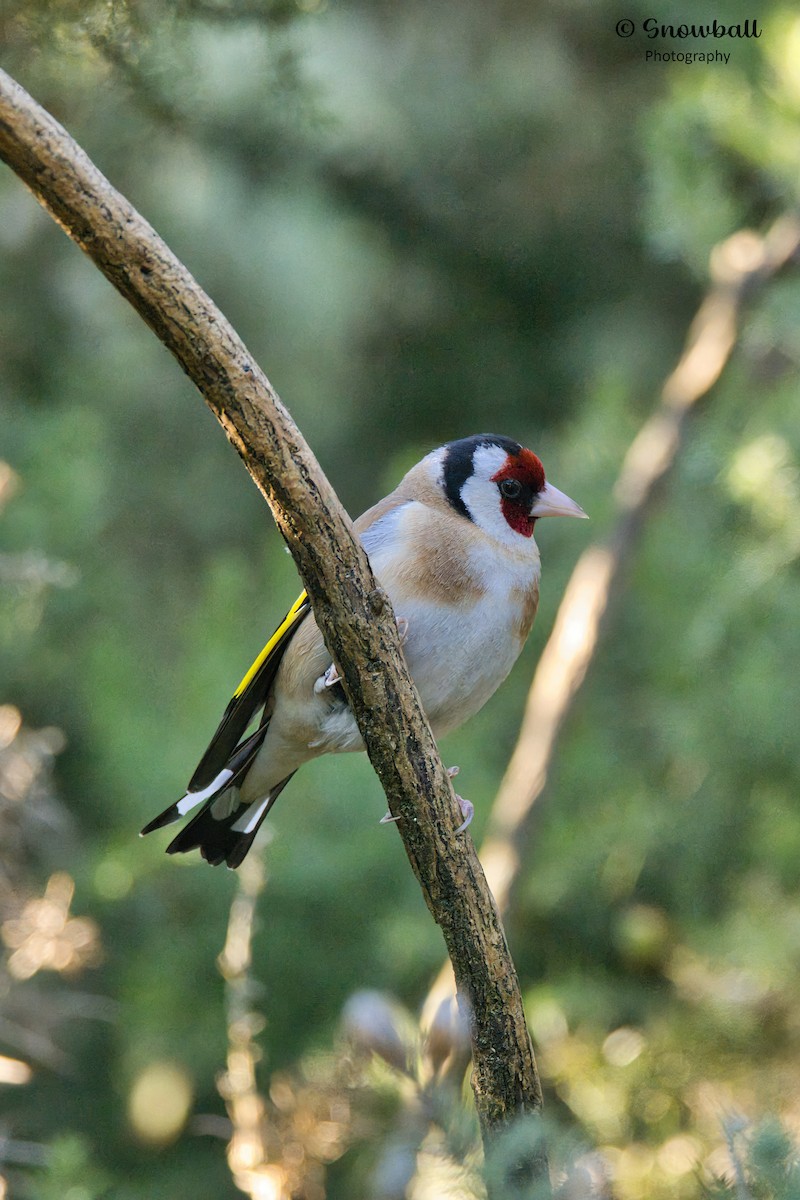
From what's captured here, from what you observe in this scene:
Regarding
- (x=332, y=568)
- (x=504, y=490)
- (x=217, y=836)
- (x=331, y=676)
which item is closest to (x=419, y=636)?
(x=331, y=676)

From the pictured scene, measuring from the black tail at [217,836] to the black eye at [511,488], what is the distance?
0.69 meters

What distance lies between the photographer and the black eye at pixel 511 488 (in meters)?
2.18

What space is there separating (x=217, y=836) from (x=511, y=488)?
0.76 meters

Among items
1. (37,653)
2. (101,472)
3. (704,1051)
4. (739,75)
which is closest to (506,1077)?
(704,1051)

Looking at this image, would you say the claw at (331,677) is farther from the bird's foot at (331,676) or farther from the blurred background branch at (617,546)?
the blurred background branch at (617,546)

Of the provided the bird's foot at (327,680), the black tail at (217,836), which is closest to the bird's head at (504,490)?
the bird's foot at (327,680)

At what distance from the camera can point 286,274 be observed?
4641 mm

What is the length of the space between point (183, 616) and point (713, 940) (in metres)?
2.17

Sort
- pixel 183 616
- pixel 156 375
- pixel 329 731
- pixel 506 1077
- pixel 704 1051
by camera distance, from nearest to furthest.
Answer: pixel 506 1077 → pixel 329 731 → pixel 704 1051 → pixel 183 616 → pixel 156 375

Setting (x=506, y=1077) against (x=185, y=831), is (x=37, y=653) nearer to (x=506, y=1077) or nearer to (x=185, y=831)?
(x=185, y=831)

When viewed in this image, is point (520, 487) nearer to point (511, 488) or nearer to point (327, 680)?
point (511, 488)

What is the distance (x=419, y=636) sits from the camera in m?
1.95

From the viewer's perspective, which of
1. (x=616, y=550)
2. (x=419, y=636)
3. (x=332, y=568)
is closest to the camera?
(x=332, y=568)

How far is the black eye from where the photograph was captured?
2.18 m
